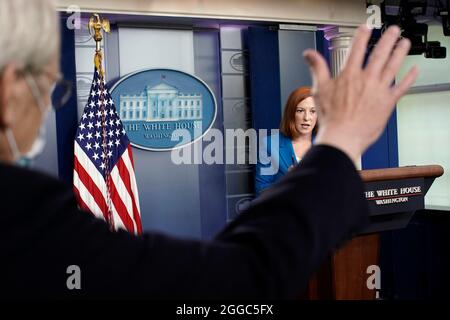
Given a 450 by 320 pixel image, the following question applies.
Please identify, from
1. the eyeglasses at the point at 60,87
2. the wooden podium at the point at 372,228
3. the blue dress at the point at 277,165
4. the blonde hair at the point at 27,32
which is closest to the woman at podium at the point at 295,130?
the blue dress at the point at 277,165

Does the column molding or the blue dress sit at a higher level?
the column molding

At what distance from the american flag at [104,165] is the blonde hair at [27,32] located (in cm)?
354

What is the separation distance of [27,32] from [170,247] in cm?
23

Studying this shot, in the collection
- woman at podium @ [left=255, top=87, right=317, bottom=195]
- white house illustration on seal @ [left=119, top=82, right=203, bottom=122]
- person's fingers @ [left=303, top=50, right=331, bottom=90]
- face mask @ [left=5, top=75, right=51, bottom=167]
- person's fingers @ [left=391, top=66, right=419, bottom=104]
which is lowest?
face mask @ [left=5, top=75, right=51, bottom=167]

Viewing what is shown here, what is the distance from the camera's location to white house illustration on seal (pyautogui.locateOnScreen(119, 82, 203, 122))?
490 centimetres

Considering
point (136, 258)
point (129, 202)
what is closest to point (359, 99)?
point (136, 258)

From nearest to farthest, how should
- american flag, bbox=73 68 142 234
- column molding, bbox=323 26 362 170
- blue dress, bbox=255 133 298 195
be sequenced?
1. blue dress, bbox=255 133 298 195
2. american flag, bbox=73 68 142 234
3. column molding, bbox=323 26 362 170

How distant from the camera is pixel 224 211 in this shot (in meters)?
5.35

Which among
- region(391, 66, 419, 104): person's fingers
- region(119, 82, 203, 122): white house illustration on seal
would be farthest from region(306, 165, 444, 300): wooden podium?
region(119, 82, 203, 122): white house illustration on seal

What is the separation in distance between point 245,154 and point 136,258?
A: 4.85 meters

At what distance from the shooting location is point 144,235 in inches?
22.0

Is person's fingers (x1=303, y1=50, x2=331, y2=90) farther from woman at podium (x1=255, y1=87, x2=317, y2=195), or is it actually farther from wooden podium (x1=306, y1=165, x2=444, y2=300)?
woman at podium (x1=255, y1=87, x2=317, y2=195)

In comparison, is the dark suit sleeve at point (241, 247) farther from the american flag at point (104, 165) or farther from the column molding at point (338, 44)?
the column molding at point (338, 44)
